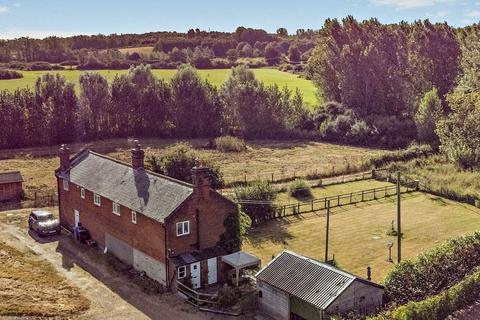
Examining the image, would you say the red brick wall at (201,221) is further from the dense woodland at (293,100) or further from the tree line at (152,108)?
the tree line at (152,108)

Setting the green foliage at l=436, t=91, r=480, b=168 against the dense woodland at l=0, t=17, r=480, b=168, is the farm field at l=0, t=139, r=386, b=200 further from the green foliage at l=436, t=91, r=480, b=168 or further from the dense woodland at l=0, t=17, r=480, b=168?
the green foliage at l=436, t=91, r=480, b=168

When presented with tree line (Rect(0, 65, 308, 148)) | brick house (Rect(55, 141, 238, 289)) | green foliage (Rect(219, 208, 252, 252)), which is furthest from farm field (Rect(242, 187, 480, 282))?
tree line (Rect(0, 65, 308, 148))

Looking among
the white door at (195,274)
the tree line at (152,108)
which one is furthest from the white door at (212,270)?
the tree line at (152,108)

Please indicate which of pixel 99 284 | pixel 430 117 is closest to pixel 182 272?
pixel 99 284

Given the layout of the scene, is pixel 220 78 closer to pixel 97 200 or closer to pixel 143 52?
pixel 143 52

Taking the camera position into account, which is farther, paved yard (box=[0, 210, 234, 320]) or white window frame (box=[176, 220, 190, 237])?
white window frame (box=[176, 220, 190, 237])

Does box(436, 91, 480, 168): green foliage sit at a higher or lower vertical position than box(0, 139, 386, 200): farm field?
higher
